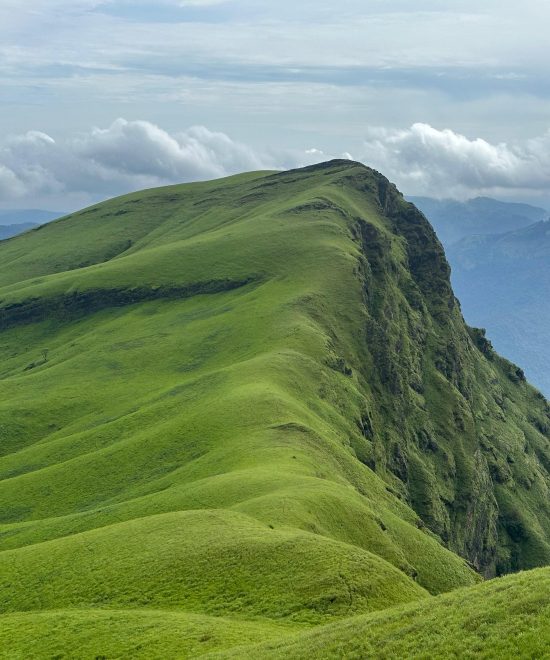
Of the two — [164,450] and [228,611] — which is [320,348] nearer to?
[164,450]

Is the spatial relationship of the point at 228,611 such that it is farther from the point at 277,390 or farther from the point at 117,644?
the point at 277,390

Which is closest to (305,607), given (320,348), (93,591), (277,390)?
(93,591)

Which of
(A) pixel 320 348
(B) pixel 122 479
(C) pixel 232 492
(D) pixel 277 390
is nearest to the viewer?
(C) pixel 232 492

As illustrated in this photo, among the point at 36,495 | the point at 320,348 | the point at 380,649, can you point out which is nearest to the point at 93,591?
the point at 380,649

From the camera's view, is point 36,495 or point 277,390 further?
point 277,390

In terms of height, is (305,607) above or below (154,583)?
below

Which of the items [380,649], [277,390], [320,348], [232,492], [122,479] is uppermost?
[320,348]

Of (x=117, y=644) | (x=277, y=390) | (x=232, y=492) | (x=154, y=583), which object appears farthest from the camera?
(x=277, y=390)

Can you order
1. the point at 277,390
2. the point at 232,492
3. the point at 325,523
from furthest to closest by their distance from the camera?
the point at 277,390
the point at 232,492
the point at 325,523

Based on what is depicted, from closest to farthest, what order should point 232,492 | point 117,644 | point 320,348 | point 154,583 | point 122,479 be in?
1. point 117,644
2. point 154,583
3. point 232,492
4. point 122,479
5. point 320,348
